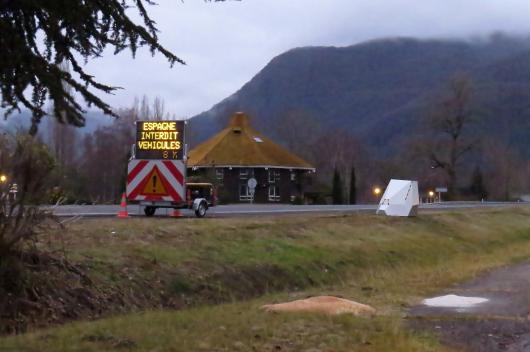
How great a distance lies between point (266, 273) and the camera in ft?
52.6

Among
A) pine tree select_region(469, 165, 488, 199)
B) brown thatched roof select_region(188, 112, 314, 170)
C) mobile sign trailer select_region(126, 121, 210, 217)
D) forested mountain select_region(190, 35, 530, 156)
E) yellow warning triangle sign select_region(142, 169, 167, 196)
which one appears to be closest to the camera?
mobile sign trailer select_region(126, 121, 210, 217)

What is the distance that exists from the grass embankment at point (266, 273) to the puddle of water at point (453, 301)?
0.40m

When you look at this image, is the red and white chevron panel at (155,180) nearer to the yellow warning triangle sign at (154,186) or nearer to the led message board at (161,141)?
the yellow warning triangle sign at (154,186)

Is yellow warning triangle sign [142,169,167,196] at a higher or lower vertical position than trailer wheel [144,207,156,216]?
higher

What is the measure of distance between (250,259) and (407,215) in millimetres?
14861

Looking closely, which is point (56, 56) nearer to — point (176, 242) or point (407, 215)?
point (176, 242)

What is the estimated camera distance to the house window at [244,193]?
2610 inches

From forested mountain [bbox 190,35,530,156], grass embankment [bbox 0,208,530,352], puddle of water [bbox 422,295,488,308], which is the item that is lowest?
puddle of water [bbox 422,295,488,308]

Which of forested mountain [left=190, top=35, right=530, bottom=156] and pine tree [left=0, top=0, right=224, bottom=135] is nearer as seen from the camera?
pine tree [left=0, top=0, right=224, bottom=135]

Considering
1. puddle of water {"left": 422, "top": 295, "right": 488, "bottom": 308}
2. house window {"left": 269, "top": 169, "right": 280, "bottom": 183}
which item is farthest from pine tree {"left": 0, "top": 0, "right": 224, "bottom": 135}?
house window {"left": 269, "top": 169, "right": 280, "bottom": 183}

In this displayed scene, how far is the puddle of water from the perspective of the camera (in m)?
13.0

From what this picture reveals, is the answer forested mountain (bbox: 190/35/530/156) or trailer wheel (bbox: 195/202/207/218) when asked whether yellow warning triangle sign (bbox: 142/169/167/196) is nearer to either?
trailer wheel (bbox: 195/202/207/218)

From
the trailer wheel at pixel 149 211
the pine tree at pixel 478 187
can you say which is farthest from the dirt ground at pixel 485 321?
the pine tree at pixel 478 187

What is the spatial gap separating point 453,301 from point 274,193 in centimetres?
5520
